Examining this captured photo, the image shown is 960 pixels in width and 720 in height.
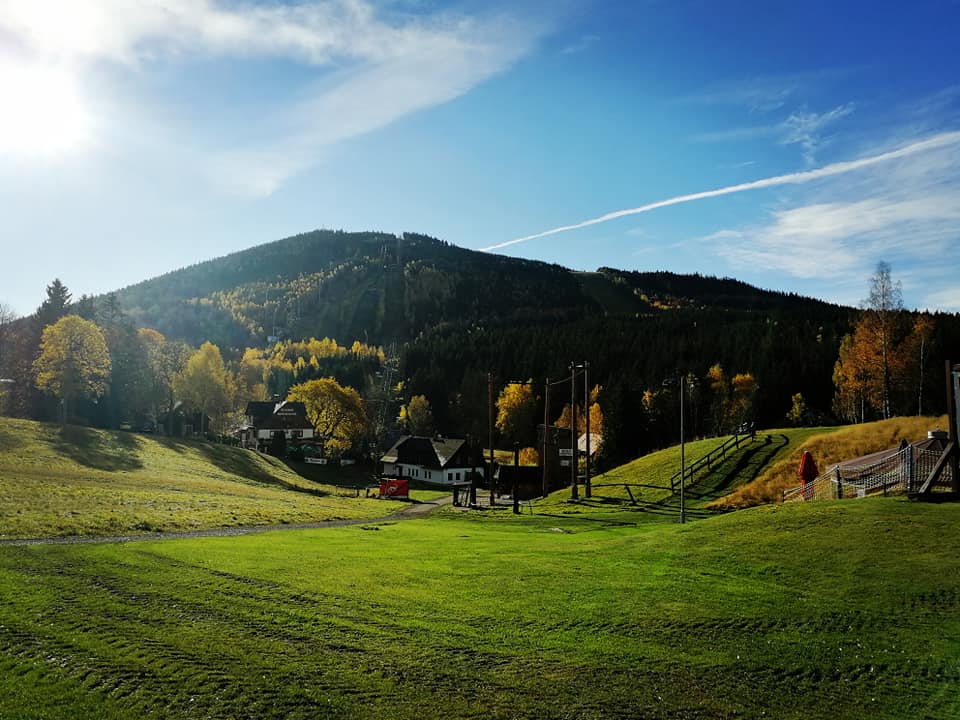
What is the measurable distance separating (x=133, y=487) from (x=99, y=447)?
23519 mm

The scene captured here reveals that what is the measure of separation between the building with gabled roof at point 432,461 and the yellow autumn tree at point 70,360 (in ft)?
149

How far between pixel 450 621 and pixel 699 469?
4407cm

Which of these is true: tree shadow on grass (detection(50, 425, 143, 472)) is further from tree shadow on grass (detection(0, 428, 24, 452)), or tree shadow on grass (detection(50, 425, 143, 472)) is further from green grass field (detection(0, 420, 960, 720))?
green grass field (detection(0, 420, 960, 720))

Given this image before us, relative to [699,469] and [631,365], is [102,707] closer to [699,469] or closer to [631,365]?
[699,469]

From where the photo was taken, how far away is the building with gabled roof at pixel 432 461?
4210 inches

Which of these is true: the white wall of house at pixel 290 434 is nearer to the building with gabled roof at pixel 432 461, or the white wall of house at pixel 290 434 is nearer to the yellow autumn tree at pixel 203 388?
the yellow autumn tree at pixel 203 388

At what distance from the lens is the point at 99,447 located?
6762 cm

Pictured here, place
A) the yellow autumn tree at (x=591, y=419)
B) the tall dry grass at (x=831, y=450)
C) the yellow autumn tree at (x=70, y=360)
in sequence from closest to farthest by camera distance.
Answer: the tall dry grass at (x=831, y=450) → the yellow autumn tree at (x=70, y=360) → the yellow autumn tree at (x=591, y=419)

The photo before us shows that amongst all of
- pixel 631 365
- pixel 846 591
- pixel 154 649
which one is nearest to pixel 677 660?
pixel 846 591

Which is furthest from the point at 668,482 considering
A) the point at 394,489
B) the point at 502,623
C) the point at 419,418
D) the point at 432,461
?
the point at 419,418

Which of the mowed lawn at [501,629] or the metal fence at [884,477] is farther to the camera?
the metal fence at [884,477]

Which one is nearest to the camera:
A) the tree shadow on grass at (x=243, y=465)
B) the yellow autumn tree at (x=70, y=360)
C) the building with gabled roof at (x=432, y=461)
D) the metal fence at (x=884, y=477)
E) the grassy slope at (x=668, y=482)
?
the metal fence at (x=884, y=477)

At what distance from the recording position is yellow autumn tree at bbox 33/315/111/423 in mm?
77125

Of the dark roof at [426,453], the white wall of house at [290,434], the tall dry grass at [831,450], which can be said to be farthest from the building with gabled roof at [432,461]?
the tall dry grass at [831,450]
